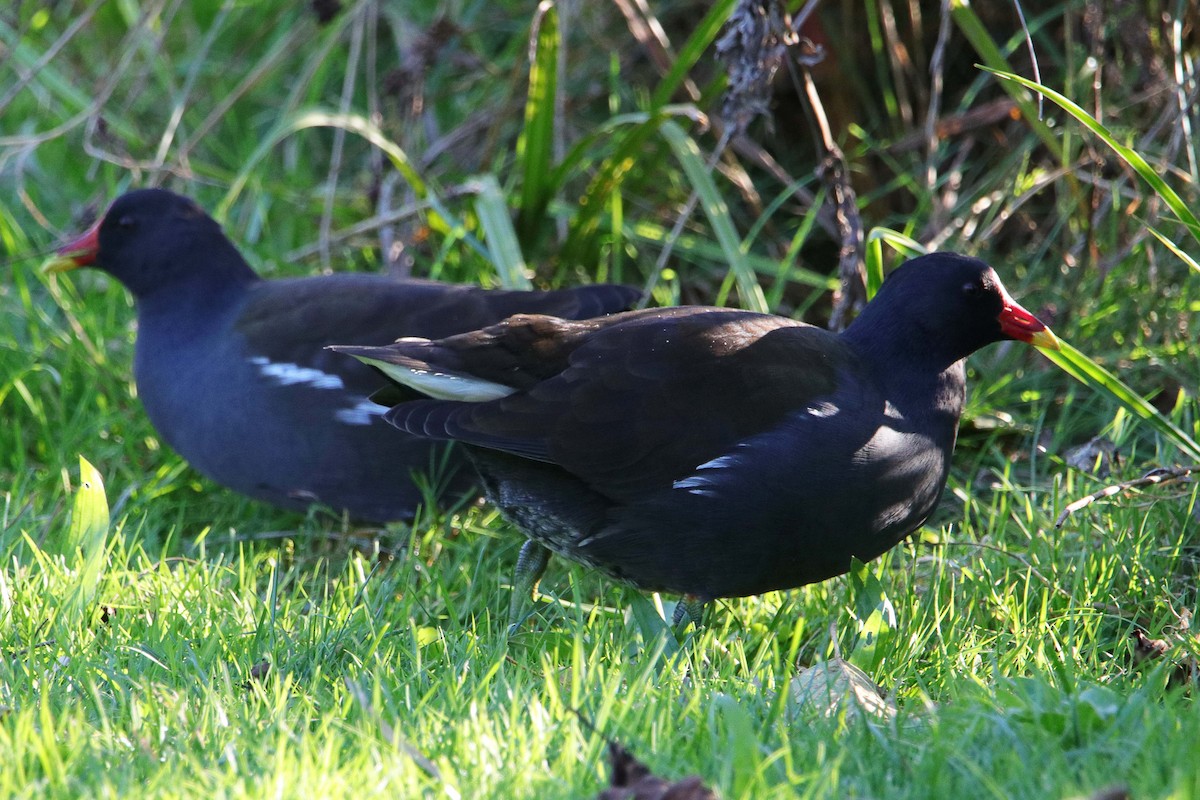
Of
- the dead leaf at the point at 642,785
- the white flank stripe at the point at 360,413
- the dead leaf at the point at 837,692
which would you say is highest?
the dead leaf at the point at 642,785

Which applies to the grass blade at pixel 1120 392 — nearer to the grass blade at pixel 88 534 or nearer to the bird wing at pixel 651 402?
the bird wing at pixel 651 402

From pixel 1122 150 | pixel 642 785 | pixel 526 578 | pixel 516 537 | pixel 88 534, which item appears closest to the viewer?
pixel 642 785

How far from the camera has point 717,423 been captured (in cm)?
253

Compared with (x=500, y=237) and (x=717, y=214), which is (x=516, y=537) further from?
(x=717, y=214)

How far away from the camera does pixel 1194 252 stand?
3725 millimetres

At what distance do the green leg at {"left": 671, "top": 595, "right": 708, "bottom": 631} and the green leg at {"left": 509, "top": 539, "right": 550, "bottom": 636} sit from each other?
0.31 metres

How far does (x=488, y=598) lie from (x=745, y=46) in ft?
4.74

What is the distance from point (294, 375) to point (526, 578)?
96 cm

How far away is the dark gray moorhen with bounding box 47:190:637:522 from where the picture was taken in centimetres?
333

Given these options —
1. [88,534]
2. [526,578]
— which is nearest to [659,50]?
[526,578]

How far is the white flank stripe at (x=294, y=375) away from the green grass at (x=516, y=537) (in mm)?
414

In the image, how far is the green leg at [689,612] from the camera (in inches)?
104

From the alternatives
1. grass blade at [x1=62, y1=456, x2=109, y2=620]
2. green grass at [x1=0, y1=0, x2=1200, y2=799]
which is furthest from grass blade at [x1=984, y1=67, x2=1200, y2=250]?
grass blade at [x1=62, y1=456, x2=109, y2=620]

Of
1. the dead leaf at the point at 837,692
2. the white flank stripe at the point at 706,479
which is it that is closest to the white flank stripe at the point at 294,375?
the white flank stripe at the point at 706,479
